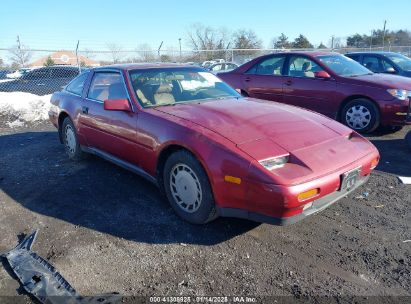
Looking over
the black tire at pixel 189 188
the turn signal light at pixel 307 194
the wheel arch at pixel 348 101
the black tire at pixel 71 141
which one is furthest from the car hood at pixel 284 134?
the wheel arch at pixel 348 101

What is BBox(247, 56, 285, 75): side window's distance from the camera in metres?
7.49

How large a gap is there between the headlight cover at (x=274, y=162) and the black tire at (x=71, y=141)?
Answer: 3.38 metres

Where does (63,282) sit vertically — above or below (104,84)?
below

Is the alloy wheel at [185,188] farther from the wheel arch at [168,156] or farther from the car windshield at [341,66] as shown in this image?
the car windshield at [341,66]

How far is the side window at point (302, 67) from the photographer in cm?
710

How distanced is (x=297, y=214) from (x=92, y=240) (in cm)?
183

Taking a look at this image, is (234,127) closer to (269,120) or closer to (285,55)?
(269,120)

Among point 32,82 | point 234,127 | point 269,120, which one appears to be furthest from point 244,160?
point 32,82

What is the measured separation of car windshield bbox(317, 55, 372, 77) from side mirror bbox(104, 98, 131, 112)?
4663mm

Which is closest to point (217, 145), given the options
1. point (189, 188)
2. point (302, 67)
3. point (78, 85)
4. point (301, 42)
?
point (189, 188)

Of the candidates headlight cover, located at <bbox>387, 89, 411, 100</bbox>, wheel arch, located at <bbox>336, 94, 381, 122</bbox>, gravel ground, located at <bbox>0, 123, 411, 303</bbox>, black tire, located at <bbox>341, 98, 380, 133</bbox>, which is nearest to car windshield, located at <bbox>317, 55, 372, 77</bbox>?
wheel arch, located at <bbox>336, 94, 381, 122</bbox>

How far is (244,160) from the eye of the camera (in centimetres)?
274

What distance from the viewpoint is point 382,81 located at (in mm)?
6445

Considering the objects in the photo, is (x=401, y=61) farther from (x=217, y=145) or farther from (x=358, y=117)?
(x=217, y=145)
